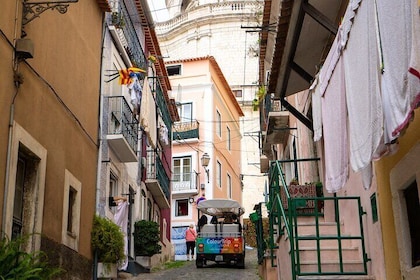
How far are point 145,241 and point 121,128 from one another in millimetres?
4471

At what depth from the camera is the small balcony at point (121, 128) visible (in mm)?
16656

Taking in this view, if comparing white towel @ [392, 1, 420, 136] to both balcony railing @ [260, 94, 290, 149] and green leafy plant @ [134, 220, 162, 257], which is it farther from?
green leafy plant @ [134, 220, 162, 257]

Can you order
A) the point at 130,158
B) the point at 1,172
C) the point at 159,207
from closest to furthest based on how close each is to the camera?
1. the point at 1,172
2. the point at 130,158
3. the point at 159,207

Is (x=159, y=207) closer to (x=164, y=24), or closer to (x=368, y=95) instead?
(x=368, y=95)

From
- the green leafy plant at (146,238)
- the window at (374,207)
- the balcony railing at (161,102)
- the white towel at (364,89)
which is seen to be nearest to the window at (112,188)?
the green leafy plant at (146,238)

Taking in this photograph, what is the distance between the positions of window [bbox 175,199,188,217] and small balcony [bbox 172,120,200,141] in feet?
12.2

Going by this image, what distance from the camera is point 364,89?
595cm

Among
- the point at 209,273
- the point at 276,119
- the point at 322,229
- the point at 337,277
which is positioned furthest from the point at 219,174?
the point at 337,277

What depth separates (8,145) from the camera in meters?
9.40

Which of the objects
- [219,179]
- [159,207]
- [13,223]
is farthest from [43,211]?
[219,179]

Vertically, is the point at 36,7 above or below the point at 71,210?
above

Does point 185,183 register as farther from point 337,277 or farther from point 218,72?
point 337,277

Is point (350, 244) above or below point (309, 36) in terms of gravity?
below

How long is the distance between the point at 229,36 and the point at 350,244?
39.1 meters
